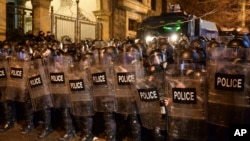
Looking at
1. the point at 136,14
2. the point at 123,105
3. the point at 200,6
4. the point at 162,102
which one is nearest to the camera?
the point at 162,102

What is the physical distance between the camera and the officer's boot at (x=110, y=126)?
6.55 m

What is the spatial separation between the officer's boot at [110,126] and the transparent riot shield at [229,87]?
2148 mm

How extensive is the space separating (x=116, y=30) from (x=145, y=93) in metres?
16.5

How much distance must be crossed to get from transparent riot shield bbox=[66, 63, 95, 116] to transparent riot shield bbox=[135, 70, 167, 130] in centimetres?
116

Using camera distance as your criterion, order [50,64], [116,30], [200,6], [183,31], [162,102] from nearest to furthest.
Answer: [162,102] < [50,64] < [183,31] < [116,30] < [200,6]

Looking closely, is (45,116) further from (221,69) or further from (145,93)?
(221,69)

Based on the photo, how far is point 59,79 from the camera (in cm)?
708

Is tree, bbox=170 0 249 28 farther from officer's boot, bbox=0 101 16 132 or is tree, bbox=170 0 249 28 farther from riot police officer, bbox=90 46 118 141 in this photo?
riot police officer, bbox=90 46 118 141

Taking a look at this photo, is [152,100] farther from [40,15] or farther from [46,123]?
[40,15]

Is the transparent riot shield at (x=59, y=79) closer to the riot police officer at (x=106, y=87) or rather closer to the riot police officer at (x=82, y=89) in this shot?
the riot police officer at (x=82, y=89)

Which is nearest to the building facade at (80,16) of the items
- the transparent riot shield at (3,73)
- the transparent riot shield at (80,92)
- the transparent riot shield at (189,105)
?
the transparent riot shield at (3,73)

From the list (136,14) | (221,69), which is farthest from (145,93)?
(136,14)

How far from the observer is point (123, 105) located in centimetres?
634

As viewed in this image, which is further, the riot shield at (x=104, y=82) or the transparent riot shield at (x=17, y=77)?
the transparent riot shield at (x=17, y=77)
